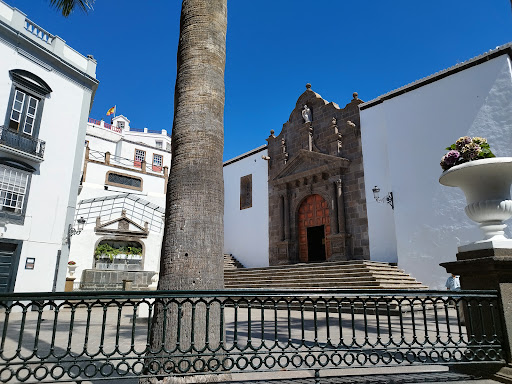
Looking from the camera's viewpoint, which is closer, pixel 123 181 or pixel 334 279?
pixel 334 279

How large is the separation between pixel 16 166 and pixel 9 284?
12.7ft

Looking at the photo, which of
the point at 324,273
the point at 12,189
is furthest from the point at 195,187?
the point at 12,189

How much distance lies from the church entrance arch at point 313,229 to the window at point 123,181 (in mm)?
15267

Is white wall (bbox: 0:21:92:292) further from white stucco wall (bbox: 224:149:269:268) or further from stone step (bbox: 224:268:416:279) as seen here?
white stucco wall (bbox: 224:149:269:268)

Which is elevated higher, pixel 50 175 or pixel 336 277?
pixel 50 175

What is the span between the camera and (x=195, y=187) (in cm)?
338

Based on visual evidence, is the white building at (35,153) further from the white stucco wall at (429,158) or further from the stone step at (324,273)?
the white stucco wall at (429,158)

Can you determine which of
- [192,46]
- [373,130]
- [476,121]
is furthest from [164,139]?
[192,46]

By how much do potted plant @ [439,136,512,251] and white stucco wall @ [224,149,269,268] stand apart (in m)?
14.2

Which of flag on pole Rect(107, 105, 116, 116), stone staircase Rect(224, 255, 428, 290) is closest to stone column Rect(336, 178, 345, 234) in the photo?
stone staircase Rect(224, 255, 428, 290)

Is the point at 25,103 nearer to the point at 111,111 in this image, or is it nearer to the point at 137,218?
the point at 137,218

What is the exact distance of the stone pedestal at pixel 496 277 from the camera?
123 inches

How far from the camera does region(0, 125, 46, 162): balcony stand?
11.5 m

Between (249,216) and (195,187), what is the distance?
15.7 m
